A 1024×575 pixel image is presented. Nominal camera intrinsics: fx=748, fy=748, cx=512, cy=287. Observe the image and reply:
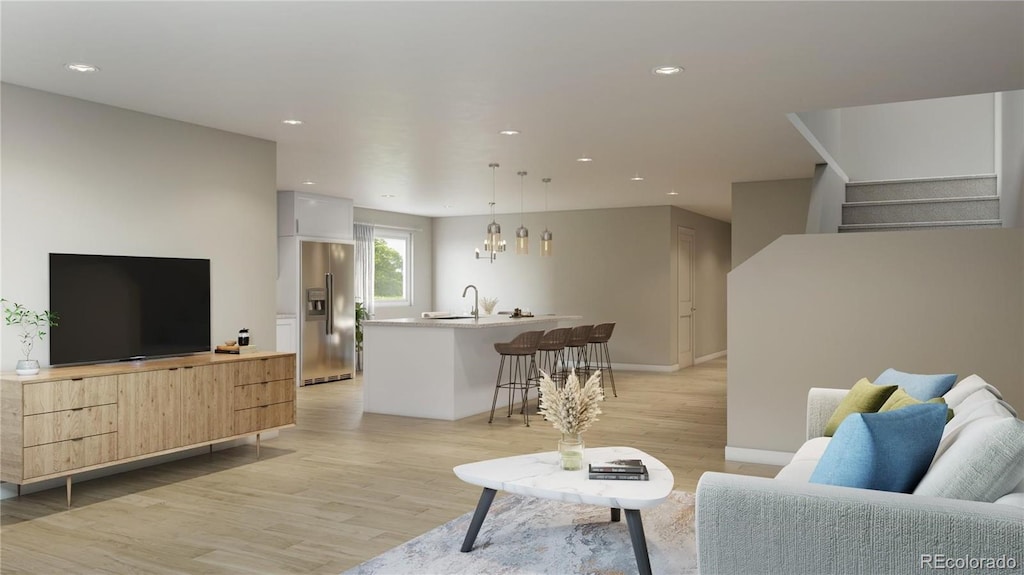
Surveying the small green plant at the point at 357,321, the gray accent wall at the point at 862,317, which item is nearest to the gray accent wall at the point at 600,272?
the small green plant at the point at 357,321

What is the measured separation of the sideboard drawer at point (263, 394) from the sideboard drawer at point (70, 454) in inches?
37.0

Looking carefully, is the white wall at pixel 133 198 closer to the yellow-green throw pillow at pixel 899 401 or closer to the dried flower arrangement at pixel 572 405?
→ the dried flower arrangement at pixel 572 405

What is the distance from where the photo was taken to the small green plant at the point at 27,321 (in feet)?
14.4

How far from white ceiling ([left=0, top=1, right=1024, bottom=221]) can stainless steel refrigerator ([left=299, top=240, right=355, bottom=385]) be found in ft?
10.6

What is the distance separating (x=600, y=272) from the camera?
11508mm

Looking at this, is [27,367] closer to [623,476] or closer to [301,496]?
[301,496]

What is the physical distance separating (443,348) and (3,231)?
372 cm

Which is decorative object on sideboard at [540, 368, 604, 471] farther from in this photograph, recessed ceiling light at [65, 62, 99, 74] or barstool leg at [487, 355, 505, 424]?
barstool leg at [487, 355, 505, 424]

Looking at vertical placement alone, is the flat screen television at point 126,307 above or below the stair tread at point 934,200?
below

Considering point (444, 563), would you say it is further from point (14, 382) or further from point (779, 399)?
point (779, 399)

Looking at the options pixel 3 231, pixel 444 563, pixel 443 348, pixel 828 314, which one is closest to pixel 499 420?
pixel 443 348

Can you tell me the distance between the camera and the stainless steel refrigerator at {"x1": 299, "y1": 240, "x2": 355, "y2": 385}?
376 inches

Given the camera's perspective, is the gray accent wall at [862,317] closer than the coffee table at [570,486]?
No

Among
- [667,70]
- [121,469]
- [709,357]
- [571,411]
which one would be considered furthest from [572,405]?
[709,357]
